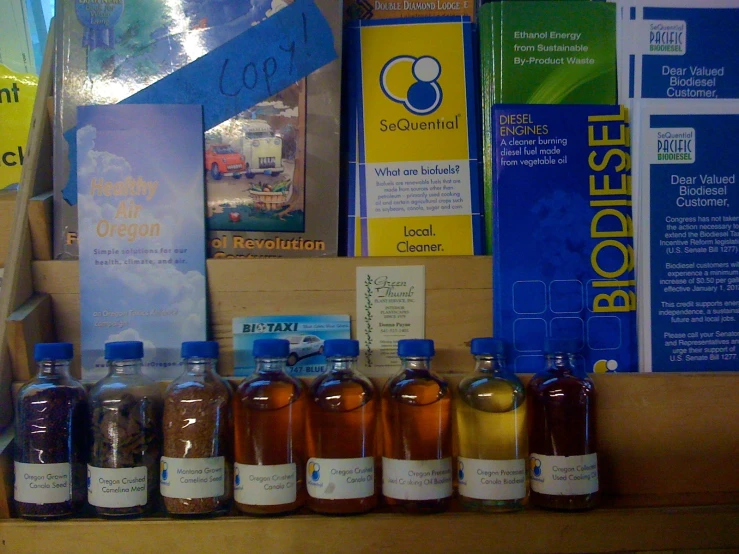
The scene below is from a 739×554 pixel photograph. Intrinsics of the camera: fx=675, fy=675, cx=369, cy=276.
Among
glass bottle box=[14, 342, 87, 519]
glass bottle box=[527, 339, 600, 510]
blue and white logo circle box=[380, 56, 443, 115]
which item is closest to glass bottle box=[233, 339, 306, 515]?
glass bottle box=[14, 342, 87, 519]

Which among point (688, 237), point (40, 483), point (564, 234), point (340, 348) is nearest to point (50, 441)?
point (40, 483)

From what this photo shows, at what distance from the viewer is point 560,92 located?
1.07 m

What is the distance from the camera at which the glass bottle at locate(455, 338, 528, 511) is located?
90 cm

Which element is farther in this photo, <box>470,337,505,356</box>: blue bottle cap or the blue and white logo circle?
the blue and white logo circle


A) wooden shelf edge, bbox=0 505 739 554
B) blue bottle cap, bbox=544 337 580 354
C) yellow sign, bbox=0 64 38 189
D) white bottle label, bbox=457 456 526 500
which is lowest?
wooden shelf edge, bbox=0 505 739 554

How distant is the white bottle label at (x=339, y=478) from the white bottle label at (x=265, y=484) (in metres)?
0.03

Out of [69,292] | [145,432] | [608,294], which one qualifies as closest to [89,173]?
[69,292]

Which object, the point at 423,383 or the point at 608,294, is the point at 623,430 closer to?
the point at 608,294

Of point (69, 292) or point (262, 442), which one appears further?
point (69, 292)

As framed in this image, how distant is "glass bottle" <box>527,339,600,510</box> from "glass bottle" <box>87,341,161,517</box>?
53 centimetres

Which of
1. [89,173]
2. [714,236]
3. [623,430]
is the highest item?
[89,173]

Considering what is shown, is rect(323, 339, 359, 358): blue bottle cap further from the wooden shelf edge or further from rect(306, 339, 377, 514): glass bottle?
the wooden shelf edge

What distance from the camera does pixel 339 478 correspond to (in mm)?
884

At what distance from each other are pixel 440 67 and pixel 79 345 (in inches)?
28.2
